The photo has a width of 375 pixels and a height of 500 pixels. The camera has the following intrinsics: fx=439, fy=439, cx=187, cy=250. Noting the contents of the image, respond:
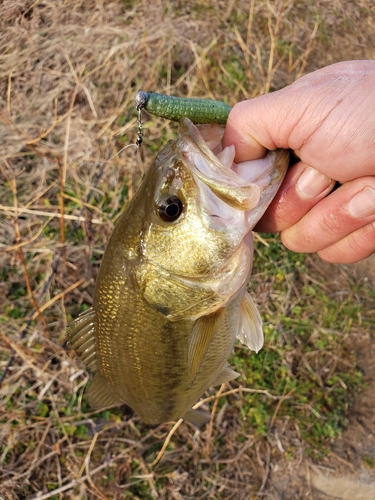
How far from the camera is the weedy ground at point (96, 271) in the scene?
2.96m

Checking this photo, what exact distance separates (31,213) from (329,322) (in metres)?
2.37

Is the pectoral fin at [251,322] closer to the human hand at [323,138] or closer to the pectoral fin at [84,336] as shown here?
the human hand at [323,138]

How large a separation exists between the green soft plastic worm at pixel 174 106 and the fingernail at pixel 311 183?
0.46 m

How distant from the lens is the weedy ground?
9.70ft

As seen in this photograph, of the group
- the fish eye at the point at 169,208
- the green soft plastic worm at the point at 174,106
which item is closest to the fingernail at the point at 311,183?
the green soft plastic worm at the point at 174,106

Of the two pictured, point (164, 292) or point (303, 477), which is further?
point (303, 477)

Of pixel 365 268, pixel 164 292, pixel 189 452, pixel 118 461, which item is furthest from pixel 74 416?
pixel 365 268

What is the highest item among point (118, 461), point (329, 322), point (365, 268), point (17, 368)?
point (365, 268)

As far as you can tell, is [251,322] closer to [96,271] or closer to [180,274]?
Answer: [180,274]

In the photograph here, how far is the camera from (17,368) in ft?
9.97

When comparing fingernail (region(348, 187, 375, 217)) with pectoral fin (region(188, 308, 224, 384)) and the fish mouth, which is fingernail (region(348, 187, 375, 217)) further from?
pectoral fin (region(188, 308, 224, 384))

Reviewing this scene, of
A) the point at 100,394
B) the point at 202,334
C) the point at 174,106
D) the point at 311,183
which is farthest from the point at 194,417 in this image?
the point at 174,106

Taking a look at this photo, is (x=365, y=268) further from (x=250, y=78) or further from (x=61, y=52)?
(x=61, y=52)

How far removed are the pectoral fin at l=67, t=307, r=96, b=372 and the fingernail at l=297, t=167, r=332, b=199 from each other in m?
0.98
